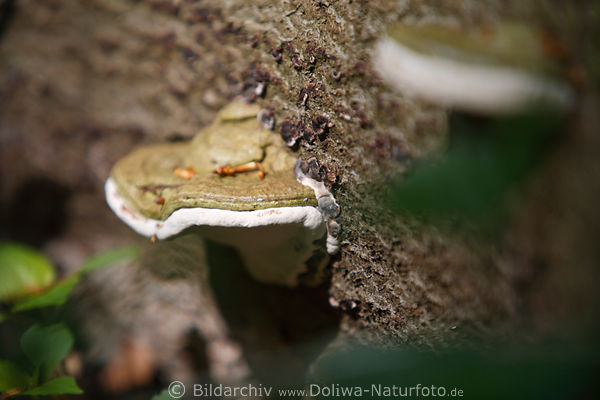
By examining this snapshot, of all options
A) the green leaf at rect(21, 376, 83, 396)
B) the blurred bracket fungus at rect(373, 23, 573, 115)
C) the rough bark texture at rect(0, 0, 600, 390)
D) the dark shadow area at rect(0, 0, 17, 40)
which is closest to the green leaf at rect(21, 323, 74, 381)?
the green leaf at rect(21, 376, 83, 396)

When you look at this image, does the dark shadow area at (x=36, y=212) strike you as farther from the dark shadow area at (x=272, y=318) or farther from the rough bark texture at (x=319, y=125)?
the dark shadow area at (x=272, y=318)

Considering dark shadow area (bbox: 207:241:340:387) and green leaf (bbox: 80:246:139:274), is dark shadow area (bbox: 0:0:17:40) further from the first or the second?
dark shadow area (bbox: 207:241:340:387)

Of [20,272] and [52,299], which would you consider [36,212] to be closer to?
[20,272]

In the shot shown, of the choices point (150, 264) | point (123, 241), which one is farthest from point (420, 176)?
point (123, 241)

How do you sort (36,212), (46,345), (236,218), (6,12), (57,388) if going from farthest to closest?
(36,212) < (6,12) < (46,345) < (57,388) < (236,218)

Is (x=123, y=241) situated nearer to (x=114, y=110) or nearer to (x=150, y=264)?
(x=150, y=264)

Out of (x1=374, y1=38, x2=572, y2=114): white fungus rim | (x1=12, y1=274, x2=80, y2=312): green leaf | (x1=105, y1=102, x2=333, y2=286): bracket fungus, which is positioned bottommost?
(x1=12, y1=274, x2=80, y2=312): green leaf

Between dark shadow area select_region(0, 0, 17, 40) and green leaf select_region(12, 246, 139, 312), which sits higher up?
dark shadow area select_region(0, 0, 17, 40)

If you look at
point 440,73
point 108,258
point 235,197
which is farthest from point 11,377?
point 440,73

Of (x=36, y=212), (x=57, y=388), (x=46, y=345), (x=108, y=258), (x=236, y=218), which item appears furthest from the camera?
(x=36, y=212)
